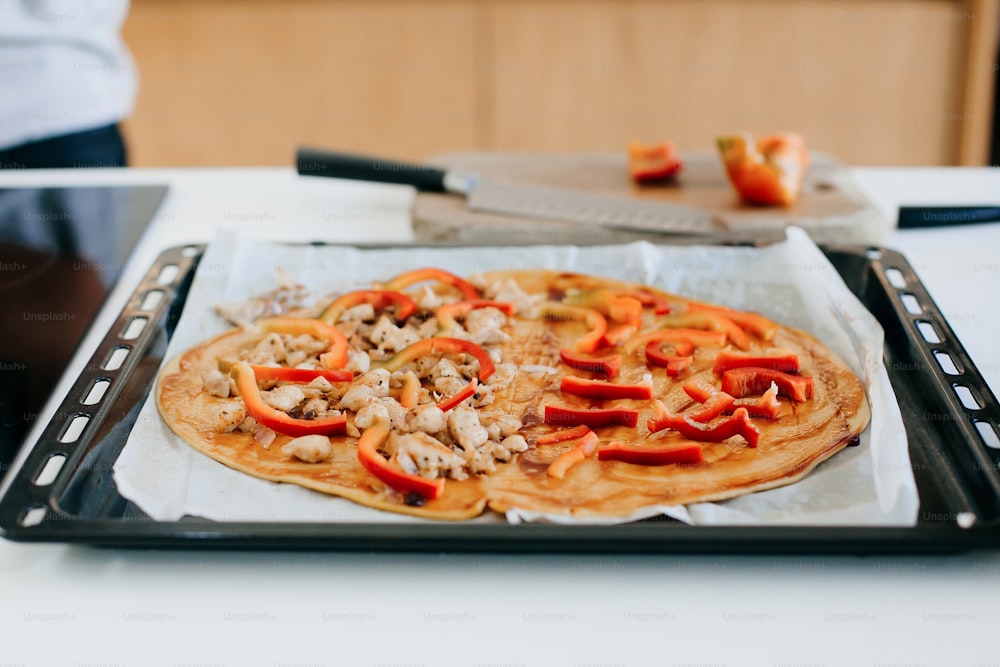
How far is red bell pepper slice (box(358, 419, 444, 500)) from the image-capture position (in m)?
1.26

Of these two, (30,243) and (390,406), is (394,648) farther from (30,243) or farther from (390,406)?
(30,243)

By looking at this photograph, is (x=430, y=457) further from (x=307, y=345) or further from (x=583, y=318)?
(x=583, y=318)

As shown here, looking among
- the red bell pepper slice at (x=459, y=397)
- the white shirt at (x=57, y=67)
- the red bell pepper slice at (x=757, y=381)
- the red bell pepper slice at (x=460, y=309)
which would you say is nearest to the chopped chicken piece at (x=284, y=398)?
the red bell pepper slice at (x=459, y=397)

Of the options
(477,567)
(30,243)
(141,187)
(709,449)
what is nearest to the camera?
(477,567)

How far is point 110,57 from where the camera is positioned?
8.91 feet

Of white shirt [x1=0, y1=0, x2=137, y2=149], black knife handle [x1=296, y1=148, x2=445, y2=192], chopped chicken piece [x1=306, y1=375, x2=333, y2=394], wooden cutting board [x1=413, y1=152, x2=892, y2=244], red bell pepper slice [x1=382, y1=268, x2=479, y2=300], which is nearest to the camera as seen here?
chopped chicken piece [x1=306, y1=375, x2=333, y2=394]

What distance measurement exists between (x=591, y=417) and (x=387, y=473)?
328 millimetres

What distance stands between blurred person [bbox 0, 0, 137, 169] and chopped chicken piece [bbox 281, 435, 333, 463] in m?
1.73

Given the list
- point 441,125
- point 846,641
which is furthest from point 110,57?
point 846,641

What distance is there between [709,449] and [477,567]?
39 cm

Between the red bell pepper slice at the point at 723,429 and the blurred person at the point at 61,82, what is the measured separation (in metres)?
2.02

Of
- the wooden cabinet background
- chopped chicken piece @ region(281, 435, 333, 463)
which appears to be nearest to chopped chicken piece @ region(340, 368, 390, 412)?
chopped chicken piece @ region(281, 435, 333, 463)

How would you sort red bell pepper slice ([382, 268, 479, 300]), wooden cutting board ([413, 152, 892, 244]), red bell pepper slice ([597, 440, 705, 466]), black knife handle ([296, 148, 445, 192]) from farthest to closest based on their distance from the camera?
black knife handle ([296, 148, 445, 192])
wooden cutting board ([413, 152, 892, 244])
red bell pepper slice ([382, 268, 479, 300])
red bell pepper slice ([597, 440, 705, 466])

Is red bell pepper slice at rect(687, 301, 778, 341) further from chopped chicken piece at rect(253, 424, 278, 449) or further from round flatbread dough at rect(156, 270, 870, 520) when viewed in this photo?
chopped chicken piece at rect(253, 424, 278, 449)
